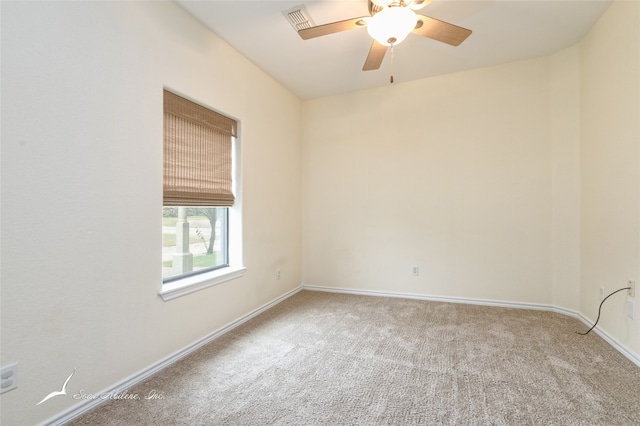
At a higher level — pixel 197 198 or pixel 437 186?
pixel 437 186

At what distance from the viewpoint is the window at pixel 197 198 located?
2.18 m

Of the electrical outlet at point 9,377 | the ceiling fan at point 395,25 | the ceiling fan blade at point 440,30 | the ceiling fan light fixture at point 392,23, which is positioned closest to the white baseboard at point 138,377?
the electrical outlet at point 9,377

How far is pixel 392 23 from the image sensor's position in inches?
67.0

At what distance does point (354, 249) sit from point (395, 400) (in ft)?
7.45

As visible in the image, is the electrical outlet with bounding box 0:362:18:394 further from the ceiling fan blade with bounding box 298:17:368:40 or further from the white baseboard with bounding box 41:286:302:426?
the ceiling fan blade with bounding box 298:17:368:40

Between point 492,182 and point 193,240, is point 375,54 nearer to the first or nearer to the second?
point 492,182

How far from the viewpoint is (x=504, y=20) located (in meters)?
2.39

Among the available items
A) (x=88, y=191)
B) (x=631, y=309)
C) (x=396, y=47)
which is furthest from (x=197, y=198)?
(x=631, y=309)

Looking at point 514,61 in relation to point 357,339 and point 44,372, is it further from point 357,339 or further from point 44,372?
point 44,372

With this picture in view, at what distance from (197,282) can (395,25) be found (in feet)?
7.55

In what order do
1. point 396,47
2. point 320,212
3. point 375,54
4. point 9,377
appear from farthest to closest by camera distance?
point 320,212
point 396,47
point 375,54
point 9,377

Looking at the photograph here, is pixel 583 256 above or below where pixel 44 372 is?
above

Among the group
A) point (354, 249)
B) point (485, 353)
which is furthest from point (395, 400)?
point (354, 249)

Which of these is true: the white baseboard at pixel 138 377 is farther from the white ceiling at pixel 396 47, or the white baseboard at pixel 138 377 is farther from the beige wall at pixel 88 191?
the white ceiling at pixel 396 47
